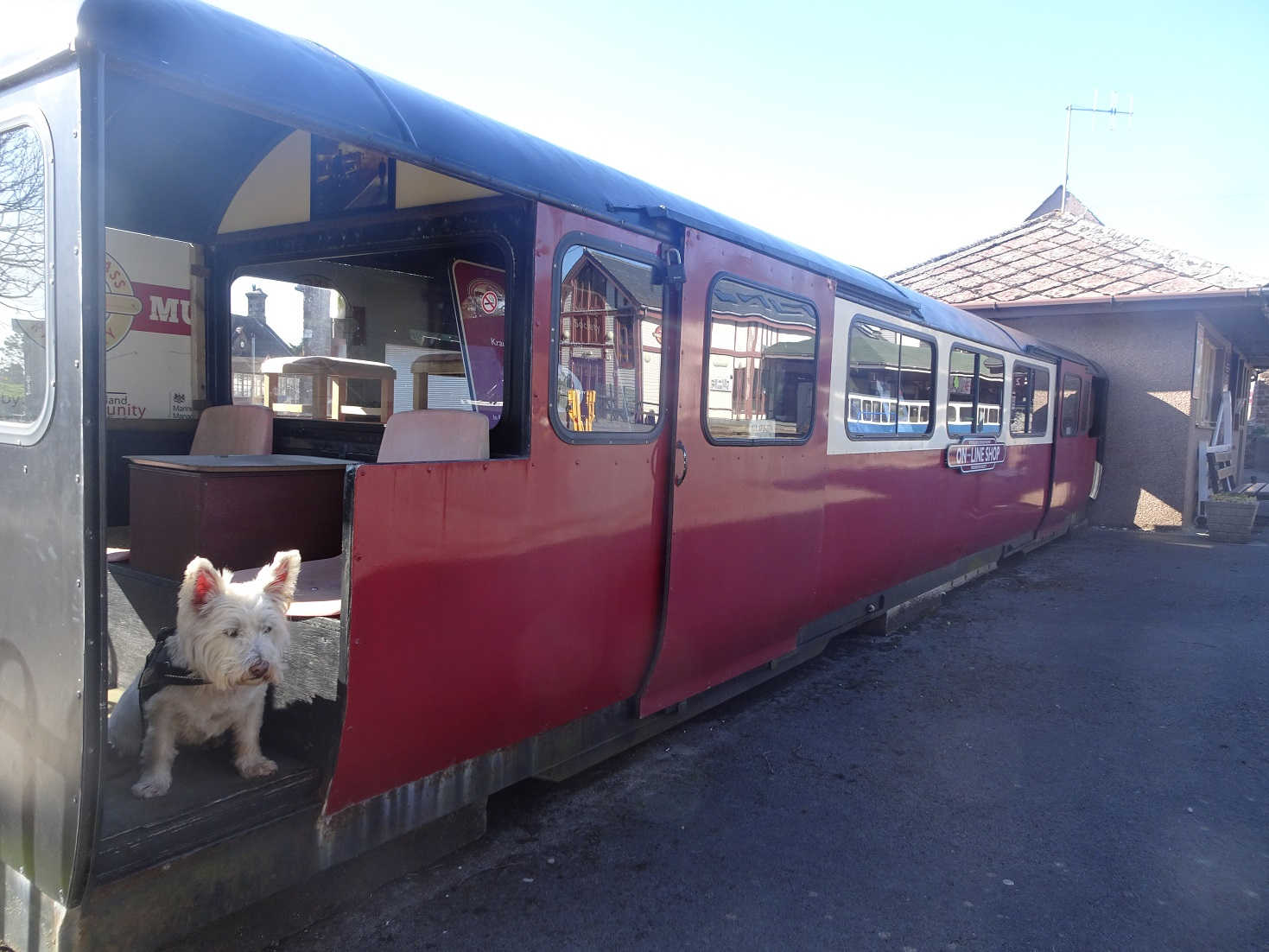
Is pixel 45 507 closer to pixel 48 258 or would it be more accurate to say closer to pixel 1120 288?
pixel 48 258

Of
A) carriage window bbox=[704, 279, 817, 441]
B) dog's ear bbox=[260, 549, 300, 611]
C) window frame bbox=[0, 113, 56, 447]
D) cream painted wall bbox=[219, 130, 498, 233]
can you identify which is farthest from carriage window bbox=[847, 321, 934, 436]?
A: window frame bbox=[0, 113, 56, 447]

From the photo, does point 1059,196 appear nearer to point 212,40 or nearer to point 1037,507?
point 1037,507

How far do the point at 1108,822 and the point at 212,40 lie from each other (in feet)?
13.7

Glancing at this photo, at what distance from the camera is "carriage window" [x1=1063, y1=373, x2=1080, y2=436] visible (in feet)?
34.4

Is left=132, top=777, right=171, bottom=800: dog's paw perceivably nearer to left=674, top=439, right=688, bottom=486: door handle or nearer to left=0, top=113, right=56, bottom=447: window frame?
left=0, top=113, right=56, bottom=447: window frame

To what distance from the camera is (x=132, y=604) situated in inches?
123

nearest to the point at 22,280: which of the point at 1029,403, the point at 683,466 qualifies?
the point at 683,466

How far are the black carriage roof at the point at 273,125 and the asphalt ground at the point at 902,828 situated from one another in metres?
2.34

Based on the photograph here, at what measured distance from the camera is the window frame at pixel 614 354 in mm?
3084

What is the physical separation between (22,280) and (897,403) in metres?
5.14

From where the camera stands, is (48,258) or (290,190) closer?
(48,258)

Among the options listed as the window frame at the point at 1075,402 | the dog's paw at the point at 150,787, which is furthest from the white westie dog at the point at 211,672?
the window frame at the point at 1075,402

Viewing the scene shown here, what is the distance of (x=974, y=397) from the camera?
7414mm

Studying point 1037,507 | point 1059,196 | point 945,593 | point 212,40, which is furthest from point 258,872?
point 1059,196
